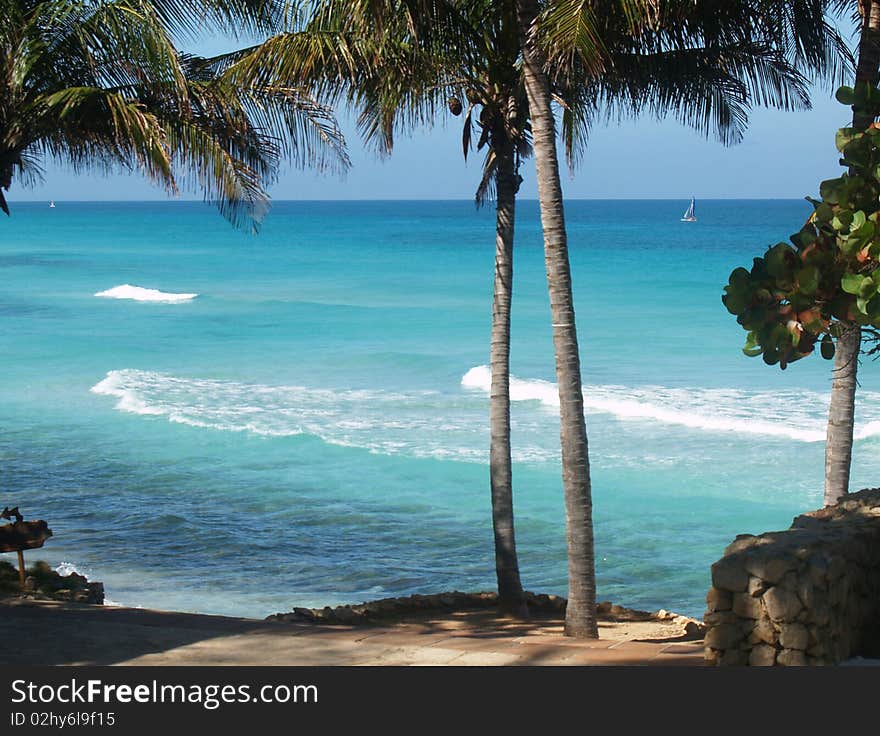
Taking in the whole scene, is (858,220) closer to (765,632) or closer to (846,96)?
(846,96)

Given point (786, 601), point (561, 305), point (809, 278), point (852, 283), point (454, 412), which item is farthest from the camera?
point (454, 412)

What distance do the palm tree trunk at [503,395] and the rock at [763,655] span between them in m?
4.85

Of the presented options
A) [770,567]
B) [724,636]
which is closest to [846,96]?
[770,567]

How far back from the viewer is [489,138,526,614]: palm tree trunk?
35.6ft

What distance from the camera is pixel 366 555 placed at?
14.4 m

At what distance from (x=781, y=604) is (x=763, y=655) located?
0.31 metres

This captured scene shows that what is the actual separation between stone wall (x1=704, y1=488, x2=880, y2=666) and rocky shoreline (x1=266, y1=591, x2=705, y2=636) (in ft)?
12.7

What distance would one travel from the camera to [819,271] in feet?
17.4

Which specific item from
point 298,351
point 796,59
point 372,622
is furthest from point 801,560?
point 298,351

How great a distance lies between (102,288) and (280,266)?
15.5m

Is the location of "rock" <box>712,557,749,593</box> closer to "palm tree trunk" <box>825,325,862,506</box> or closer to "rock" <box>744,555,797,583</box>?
"rock" <box>744,555,797,583</box>

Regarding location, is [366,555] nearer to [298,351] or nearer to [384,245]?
[298,351]

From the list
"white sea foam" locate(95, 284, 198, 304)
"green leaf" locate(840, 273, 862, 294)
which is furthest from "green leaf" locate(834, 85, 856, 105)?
"white sea foam" locate(95, 284, 198, 304)

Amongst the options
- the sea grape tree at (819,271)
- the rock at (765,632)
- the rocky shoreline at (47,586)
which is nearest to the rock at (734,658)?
the rock at (765,632)
